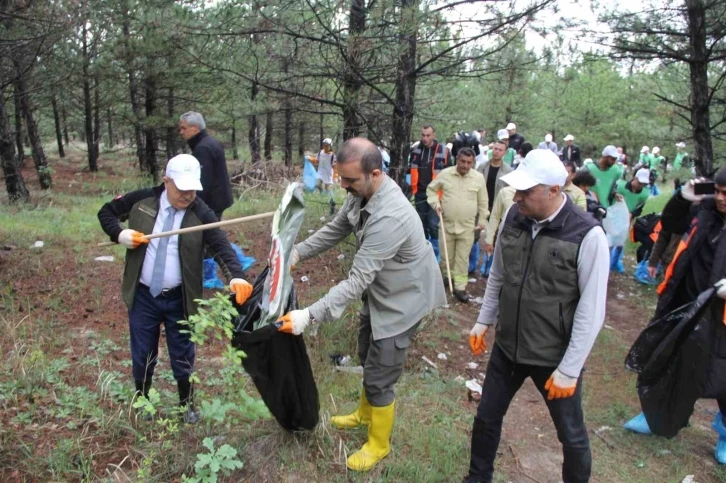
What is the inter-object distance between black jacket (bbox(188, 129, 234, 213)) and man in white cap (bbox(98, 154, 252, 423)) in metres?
2.15

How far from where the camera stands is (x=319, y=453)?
2.98 meters

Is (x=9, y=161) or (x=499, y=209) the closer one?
(x=499, y=209)

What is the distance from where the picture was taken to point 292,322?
8.16 feet

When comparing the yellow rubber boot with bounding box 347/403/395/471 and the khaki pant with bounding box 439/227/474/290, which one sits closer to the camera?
the yellow rubber boot with bounding box 347/403/395/471

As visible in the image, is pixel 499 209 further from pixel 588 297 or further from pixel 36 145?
pixel 36 145

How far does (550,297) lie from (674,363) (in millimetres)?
1460

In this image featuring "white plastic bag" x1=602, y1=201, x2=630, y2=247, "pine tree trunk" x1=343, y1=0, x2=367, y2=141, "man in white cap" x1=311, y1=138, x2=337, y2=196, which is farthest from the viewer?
"man in white cap" x1=311, y1=138, x2=337, y2=196

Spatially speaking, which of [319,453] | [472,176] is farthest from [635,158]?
[319,453]

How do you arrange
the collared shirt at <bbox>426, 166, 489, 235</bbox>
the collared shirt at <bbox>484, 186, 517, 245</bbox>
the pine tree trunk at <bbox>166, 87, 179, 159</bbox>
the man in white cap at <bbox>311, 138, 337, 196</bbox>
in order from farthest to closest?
the pine tree trunk at <bbox>166, 87, 179, 159</bbox>
the man in white cap at <bbox>311, 138, 337, 196</bbox>
the collared shirt at <bbox>426, 166, 489, 235</bbox>
the collared shirt at <bbox>484, 186, 517, 245</bbox>

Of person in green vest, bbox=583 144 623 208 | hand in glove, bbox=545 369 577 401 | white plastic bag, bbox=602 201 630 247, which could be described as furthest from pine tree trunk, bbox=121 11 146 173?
hand in glove, bbox=545 369 577 401

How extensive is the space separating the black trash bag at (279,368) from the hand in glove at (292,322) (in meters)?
0.04

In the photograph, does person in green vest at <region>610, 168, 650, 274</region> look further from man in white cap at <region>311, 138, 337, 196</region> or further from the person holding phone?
man in white cap at <region>311, 138, 337, 196</region>

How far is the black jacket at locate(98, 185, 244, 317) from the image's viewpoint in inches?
127

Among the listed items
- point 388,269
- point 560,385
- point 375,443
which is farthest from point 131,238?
point 560,385
